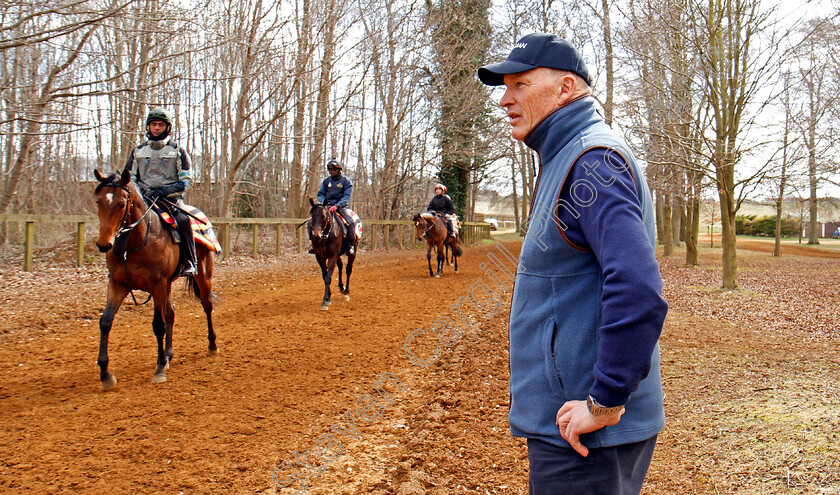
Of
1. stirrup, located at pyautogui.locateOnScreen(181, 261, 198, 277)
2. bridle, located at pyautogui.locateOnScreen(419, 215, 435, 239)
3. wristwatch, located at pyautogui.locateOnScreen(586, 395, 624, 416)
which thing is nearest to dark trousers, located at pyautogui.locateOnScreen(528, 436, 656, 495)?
wristwatch, located at pyautogui.locateOnScreen(586, 395, 624, 416)

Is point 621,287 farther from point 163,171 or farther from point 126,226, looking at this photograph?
point 163,171

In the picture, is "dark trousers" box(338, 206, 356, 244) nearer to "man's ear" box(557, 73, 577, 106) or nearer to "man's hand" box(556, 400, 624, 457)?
"man's ear" box(557, 73, 577, 106)

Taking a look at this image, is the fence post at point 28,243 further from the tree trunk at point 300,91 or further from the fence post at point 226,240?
the tree trunk at point 300,91

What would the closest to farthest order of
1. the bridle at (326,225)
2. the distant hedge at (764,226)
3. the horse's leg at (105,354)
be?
the horse's leg at (105,354) → the bridle at (326,225) → the distant hedge at (764,226)

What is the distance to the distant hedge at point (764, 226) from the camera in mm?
44938

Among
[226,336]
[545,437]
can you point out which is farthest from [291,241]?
[545,437]

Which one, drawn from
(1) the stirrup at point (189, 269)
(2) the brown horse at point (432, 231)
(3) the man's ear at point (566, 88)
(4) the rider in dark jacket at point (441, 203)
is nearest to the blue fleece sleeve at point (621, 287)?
(3) the man's ear at point (566, 88)

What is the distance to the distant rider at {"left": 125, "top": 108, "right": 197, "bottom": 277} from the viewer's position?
5.97m

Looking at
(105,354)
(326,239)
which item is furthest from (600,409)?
(326,239)

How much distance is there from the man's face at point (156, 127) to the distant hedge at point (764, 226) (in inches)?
1991

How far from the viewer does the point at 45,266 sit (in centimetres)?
1144

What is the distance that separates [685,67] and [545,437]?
11338mm

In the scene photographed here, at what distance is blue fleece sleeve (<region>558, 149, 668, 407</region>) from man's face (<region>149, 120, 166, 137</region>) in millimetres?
5875

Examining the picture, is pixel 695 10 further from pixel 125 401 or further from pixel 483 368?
pixel 125 401
